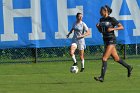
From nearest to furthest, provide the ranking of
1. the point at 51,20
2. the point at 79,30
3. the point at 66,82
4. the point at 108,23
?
the point at 108,23
the point at 66,82
the point at 79,30
the point at 51,20

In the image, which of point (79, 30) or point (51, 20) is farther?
point (51, 20)

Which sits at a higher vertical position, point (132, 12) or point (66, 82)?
point (132, 12)

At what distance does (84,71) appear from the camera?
18.4 m

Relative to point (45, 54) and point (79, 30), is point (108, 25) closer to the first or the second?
point (79, 30)

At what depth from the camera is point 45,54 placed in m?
24.0

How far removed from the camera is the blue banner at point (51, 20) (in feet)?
73.5

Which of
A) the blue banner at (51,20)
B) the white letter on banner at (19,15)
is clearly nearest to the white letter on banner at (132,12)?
the blue banner at (51,20)

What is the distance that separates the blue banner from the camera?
22406 millimetres

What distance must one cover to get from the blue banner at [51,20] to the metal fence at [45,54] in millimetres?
818

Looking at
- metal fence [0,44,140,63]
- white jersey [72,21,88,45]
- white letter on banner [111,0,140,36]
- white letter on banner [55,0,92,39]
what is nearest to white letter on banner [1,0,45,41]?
white letter on banner [55,0,92,39]

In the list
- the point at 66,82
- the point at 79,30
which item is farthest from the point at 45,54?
the point at 66,82

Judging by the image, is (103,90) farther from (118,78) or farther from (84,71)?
(84,71)

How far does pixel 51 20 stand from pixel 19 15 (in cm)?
132

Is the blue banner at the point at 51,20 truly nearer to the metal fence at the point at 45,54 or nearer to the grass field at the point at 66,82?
the metal fence at the point at 45,54
